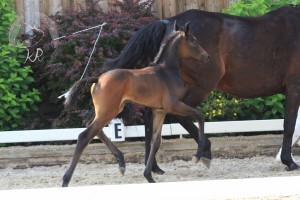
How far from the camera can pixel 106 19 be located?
10.3 meters

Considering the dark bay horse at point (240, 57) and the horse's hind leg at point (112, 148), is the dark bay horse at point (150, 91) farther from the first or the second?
the dark bay horse at point (240, 57)

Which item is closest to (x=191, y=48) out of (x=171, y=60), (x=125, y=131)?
(x=171, y=60)

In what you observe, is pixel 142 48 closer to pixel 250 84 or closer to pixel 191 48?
pixel 191 48

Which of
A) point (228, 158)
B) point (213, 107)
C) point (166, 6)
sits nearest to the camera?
point (228, 158)

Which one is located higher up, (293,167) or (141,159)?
(293,167)

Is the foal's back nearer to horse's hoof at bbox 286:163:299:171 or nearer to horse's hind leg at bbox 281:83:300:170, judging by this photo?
horse's hind leg at bbox 281:83:300:170

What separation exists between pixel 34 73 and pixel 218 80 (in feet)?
10.5

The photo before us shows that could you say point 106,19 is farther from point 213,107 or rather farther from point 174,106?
point 174,106

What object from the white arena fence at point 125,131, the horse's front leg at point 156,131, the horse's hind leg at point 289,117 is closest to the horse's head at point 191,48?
the horse's front leg at point 156,131

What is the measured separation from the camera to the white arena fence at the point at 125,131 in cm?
924

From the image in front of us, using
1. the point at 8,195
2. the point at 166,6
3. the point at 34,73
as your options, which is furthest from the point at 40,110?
the point at 8,195

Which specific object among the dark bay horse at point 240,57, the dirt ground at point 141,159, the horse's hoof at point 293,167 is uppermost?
the dark bay horse at point 240,57

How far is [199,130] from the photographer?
24.6 ft

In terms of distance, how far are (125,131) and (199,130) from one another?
1988 millimetres
